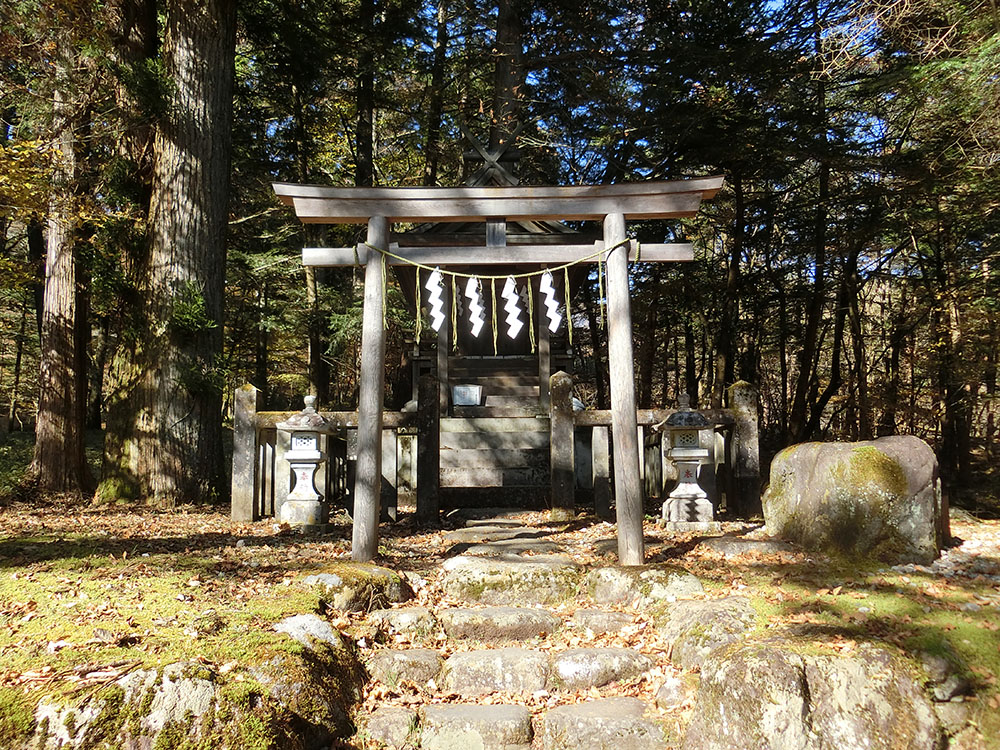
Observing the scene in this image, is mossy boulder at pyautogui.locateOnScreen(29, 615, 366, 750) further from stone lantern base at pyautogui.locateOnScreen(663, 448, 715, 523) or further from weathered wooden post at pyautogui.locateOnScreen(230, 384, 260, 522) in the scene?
stone lantern base at pyautogui.locateOnScreen(663, 448, 715, 523)

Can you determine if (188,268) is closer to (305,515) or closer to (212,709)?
(305,515)

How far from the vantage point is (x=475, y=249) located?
22.0 feet

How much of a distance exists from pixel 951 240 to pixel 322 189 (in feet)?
38.1

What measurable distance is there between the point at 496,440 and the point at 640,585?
6.12 metres

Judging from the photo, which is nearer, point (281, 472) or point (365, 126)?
point (281, 472)

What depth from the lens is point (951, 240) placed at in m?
12.1

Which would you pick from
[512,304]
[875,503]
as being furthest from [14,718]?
[875,503]

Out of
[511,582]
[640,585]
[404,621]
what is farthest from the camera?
[511,582]

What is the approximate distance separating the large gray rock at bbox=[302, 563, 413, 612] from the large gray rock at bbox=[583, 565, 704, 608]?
1649mm

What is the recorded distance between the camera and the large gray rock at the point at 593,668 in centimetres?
445

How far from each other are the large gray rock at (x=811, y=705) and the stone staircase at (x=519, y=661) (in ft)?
1.28

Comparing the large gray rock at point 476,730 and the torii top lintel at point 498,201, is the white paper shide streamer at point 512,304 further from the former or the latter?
the large gray rock at point 476,730

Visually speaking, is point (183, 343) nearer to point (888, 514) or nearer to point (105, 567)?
point (105, 567)

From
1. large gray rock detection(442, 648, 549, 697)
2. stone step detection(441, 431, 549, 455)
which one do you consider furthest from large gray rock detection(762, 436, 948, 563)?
stone step detection(441, 431, 549, 455)
